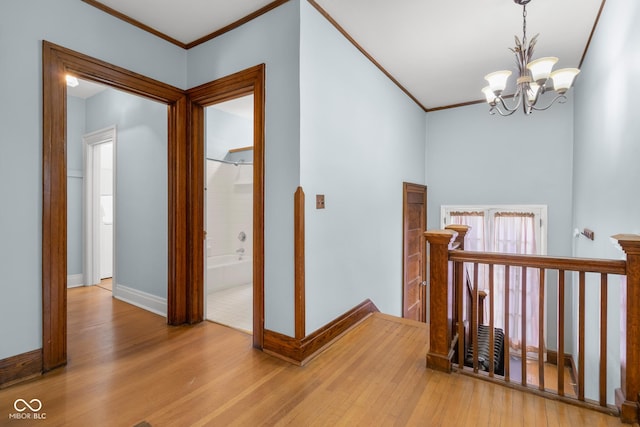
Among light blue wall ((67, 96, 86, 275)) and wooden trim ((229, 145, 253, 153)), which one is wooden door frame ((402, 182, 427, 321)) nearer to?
wooden trim ((229, 145, 253, 153))

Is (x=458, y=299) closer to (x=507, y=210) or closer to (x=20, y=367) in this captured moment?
(x=20, y=367)

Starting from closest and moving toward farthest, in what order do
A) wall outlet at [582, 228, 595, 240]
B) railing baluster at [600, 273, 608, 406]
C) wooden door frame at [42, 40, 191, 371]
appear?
railing baluster at [600, 273, 608, 406], wooden door frame at [42, 40, 191, 371], wall outlet at [582, 228, 595, 240]

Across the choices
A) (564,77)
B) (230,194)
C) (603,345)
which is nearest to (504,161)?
(564,77)

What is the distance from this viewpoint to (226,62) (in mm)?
2619

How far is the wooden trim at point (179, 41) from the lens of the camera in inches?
90.4

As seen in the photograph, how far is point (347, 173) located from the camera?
9.37 feet

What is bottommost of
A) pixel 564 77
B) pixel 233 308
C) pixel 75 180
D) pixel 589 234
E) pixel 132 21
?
pixel 233 308

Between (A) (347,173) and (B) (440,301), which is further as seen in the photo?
(A) (347,173)

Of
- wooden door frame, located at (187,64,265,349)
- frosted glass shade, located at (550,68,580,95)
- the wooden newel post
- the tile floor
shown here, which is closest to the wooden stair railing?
the wooden newel post

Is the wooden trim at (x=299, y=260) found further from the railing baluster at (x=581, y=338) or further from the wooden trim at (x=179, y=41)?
the railing baluster at (x=581, y=338)

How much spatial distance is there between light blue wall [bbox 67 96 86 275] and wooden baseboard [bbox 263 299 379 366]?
351 cm

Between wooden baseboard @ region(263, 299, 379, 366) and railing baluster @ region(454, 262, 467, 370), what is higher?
railing baluster @ region(454, 262, 467, 370)

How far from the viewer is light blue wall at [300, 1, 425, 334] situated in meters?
2.35

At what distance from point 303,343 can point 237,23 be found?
101 inches
